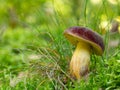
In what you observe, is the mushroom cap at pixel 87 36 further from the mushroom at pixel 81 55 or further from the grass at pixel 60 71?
the grass at pixel 60 71

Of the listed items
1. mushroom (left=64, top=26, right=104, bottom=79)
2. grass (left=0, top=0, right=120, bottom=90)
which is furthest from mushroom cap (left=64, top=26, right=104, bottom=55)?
grass (left=0, top=0, right=120, bottom=90)

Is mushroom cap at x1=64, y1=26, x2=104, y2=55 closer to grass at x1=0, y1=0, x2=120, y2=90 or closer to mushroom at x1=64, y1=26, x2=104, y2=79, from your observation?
mushroom at x1=64, y1=26, x2=104, y2=79

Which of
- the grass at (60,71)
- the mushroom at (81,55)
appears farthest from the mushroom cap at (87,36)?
the grass at (60,71)

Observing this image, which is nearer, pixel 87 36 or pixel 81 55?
pixel 87 36

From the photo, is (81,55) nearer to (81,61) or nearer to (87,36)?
(81,61)

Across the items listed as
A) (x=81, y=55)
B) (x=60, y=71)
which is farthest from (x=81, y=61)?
(x=60, y=71)

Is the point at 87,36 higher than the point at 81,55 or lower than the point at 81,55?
higher

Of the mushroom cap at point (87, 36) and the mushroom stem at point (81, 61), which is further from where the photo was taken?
the mushroom stem at point (81, 61)

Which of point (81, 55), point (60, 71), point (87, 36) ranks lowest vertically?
point (60, 71)

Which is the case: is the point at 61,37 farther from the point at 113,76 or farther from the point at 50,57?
the point at 113,76
